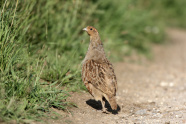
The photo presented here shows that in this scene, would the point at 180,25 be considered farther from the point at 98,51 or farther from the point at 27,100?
the point at 27,100

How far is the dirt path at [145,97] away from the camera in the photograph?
4047mm

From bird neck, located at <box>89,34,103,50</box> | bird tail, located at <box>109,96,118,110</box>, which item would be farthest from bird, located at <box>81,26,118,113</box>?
bird neck, located at <box>89,34,103,50</box>

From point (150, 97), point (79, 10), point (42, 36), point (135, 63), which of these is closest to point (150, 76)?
point (135, 63)

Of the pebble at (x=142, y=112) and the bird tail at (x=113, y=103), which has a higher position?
the bird tail at (x=113, y=103)

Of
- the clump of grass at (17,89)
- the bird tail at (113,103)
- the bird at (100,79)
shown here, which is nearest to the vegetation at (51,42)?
the clump of grass at (17,89)

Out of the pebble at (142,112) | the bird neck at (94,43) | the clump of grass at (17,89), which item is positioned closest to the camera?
the clump of grass at (17,89)

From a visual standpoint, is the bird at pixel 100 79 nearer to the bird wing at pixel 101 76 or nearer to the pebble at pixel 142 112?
the bird wing at pixel 101 76

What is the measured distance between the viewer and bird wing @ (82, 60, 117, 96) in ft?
13.2

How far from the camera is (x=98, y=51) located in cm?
459

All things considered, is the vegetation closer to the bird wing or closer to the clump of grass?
the clump of grass

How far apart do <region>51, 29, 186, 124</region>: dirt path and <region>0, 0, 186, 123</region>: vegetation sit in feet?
1.11

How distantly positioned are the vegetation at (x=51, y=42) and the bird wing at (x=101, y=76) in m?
0.43

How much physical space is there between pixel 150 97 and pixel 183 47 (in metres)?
5.91

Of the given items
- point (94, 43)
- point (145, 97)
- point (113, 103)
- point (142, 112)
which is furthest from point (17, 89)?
point (145, 97)
